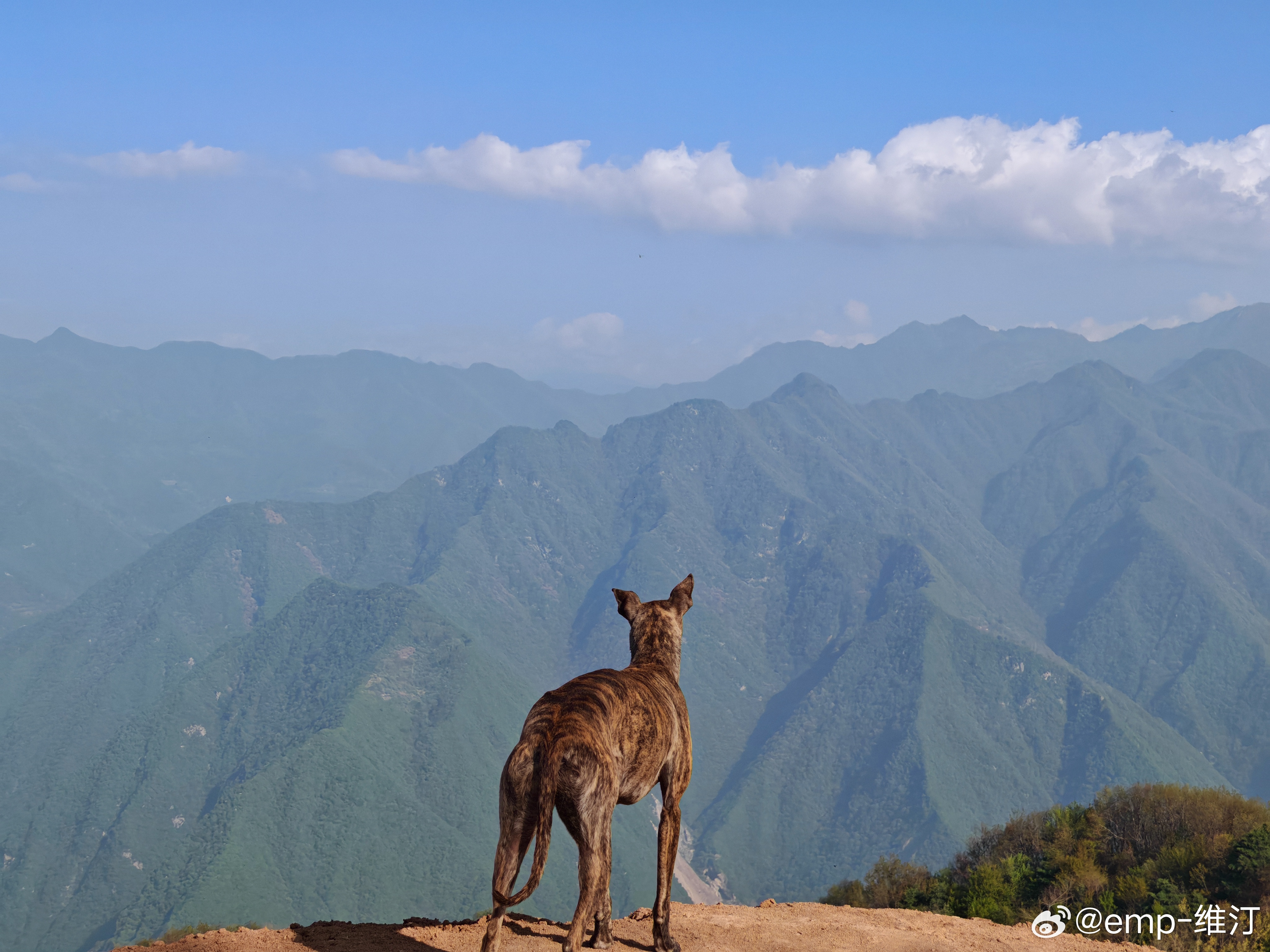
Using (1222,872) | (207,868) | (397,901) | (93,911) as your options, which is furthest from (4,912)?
(1222,872)

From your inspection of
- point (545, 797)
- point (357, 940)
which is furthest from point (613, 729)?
point (357, 940)

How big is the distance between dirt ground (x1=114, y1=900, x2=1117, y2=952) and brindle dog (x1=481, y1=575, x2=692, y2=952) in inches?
65.8

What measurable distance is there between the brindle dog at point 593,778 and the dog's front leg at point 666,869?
0.06ft

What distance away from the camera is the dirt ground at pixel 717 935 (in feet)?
45.2

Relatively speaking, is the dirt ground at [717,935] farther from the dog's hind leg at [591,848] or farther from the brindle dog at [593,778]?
the dog's hind leg at [591,848]

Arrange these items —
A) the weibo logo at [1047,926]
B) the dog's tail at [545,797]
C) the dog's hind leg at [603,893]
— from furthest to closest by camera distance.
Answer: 1. the weibo logo at [1047,926]
2. the dog's hind leg at [603,893]
3. the dog's tail at [545,797]

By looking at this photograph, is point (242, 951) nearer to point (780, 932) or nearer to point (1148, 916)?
point (780, 932)

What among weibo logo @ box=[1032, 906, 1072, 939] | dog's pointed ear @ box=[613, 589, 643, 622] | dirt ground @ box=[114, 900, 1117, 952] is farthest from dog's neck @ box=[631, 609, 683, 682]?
weibo logo @ box=[1032, 906, 1072, 939]

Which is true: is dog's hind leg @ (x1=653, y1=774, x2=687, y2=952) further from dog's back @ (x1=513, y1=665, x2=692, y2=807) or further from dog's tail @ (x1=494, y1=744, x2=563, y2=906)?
dog's tail @ (x1=494, y1=744, x2=563, y2=906)

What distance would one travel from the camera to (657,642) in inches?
554

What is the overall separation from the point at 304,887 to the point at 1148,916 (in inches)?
6868

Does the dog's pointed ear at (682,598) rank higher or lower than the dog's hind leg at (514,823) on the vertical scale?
higher

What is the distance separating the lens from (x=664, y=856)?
42.1ft

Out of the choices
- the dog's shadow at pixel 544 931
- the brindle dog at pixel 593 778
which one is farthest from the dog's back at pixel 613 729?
the dog's shadow at pixel 544 931
